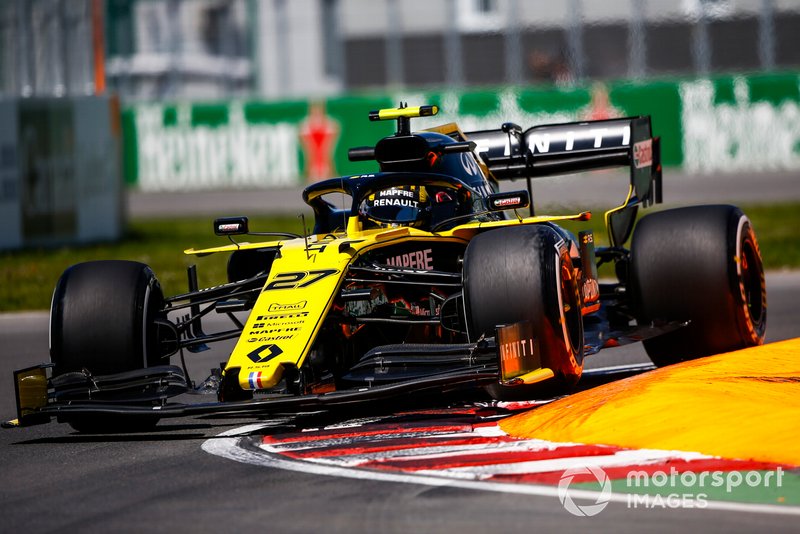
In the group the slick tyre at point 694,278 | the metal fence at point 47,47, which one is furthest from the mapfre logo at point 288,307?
the metal fence at point 47,47

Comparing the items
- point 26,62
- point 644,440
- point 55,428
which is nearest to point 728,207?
point 644,440

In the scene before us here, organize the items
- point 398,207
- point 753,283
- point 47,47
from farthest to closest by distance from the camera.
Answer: point 47,47
point 753,283
point 398,207

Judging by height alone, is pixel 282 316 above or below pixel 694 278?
above

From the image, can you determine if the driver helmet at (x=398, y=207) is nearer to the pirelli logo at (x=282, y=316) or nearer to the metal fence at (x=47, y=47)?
A: the pirelli logo at (x=282, y=316)

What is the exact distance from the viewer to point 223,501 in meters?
5.65

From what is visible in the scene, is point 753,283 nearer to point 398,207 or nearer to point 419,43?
point 398,207

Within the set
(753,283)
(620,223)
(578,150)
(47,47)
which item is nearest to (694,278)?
(753,283)

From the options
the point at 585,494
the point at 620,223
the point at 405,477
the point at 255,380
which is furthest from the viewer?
the point at 620,223

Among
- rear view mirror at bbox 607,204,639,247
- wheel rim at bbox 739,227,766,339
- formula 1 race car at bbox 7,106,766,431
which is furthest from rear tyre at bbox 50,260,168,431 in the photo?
wheel rim at bbox 739,227,766,339

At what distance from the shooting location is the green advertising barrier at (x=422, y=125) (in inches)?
1115

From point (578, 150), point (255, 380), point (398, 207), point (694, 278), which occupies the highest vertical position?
point (578, 150)

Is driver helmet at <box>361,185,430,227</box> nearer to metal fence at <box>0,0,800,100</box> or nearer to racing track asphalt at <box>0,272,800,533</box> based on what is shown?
racing track asphalt at <box>0,272,800,533</box>

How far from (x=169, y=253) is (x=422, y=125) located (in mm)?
9826

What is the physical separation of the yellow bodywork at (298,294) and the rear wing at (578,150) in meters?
2.12
